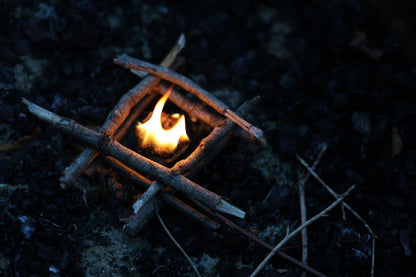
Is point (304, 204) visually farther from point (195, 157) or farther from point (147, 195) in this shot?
point (147, 195)

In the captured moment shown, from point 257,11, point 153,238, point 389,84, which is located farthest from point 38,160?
point 389,84

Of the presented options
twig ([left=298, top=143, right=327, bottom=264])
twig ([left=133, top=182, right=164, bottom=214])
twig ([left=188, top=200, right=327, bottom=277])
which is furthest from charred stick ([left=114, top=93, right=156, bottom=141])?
twig ([left=298, top=143, right=327, bottom=264])

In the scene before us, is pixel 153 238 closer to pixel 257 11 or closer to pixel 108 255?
pixel 108 255

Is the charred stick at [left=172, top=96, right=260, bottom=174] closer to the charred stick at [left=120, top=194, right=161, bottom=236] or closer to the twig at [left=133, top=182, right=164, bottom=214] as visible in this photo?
the twig at [left=133, top=182, right=164, bottom=214]

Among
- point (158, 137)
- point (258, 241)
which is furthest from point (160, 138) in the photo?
point (258, 241)

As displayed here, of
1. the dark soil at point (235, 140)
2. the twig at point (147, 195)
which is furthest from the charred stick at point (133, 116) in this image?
the twig at point (147, 195)

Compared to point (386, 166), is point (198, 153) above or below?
below

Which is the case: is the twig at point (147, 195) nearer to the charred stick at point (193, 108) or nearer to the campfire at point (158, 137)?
the campfire at point (158, 137)
